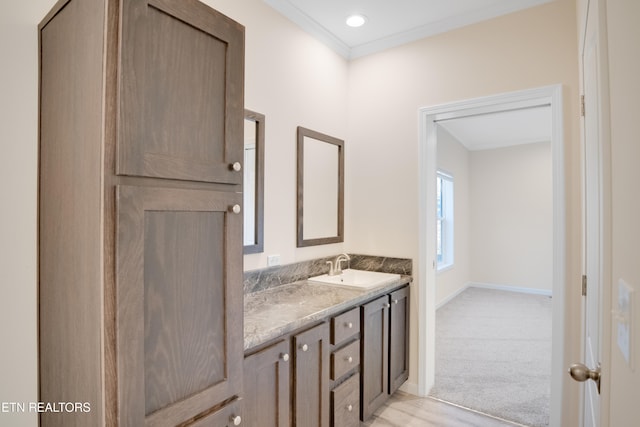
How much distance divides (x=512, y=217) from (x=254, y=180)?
18.7 ft

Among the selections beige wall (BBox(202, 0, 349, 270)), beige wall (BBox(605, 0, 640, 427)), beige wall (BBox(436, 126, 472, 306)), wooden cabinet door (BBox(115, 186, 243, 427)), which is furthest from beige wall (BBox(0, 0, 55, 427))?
beige wall (BBox(436, 126, 472, 306))

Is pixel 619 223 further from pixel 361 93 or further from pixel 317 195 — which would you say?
pixel 361 93

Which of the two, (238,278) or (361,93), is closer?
(238,278)

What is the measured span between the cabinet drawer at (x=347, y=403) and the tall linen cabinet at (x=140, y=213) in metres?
0.84

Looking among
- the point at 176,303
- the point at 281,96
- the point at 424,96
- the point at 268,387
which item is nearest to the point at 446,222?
the point at 424,96

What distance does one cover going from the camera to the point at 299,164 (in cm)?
252

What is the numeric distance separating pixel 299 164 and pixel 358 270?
1.07m

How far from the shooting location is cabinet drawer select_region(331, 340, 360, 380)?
1.90 m

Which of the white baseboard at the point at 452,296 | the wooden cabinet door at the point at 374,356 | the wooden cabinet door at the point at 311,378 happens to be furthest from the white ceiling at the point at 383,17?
the white baseboard at the point at 452,296

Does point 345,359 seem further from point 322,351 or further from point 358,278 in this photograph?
point 358,278

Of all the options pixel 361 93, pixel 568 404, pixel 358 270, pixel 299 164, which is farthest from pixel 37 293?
pixel 568 404

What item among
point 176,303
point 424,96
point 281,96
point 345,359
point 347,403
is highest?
point 424,96

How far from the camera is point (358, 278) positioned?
2.71 metres

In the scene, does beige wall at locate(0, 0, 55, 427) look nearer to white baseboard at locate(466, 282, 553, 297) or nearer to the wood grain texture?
the wood grain texture
